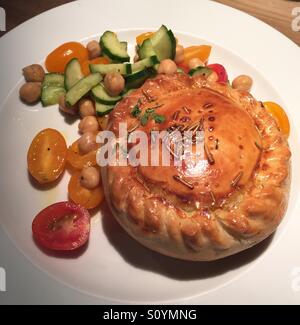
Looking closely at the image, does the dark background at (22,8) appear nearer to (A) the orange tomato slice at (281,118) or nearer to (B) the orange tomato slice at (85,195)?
(B) the orange tomato slice at (85,195)

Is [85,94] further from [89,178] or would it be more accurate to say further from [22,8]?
[22,8]

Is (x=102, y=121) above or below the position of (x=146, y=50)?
below

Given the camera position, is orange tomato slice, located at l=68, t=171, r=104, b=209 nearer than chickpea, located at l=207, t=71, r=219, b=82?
Yes

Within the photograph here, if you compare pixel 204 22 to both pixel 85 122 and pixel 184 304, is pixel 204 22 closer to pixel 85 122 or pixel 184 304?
pixel 85 122

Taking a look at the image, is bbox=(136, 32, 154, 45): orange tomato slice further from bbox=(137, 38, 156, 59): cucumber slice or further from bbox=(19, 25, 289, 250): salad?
bbox=(137, 38, 156, 59): cucumber slice

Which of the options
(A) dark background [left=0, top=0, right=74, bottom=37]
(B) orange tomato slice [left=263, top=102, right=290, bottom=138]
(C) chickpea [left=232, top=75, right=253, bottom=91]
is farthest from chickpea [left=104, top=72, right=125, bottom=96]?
(A) dark background [left=0, top=0, right=74, bottom=37]

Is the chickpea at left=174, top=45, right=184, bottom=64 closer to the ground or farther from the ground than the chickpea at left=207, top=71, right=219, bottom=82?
farther from the ground

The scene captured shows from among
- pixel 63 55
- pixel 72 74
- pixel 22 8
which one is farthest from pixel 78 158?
pixel 22 8
